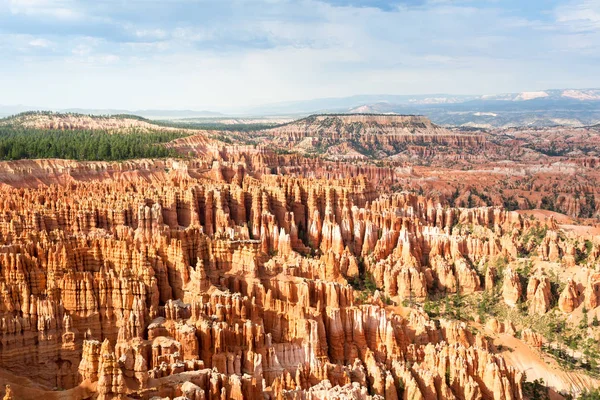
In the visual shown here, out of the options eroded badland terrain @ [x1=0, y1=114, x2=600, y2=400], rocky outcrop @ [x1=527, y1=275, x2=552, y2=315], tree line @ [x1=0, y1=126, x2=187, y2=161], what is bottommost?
rocky outcrop @ [x1=527, y1=275, x2=552, y2=315]

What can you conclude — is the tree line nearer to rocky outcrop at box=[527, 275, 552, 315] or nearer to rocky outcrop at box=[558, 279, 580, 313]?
→ rocky outcrop at box=[527, 275, 552, 315]

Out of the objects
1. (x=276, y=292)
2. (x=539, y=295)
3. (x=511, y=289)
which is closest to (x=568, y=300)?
(x=539, y=295)

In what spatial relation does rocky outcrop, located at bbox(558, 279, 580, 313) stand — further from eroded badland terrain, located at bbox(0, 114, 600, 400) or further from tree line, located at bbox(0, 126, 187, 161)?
tree line, located at bbox(0, 126, 187, 161)

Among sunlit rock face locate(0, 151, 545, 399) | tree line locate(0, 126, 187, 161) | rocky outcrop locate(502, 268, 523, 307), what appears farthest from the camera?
tree line locate(0, 126, 187, 161)

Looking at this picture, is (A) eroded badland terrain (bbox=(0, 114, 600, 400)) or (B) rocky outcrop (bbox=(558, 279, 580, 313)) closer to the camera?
(A) eroded badland terrain (bbox=(0, 114, 600, 400))

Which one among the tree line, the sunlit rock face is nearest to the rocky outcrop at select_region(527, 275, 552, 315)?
the sunlit rock face

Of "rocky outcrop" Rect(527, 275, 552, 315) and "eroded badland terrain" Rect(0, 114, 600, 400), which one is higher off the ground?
"eroded badland terrain" Rect(0, 114, 600, 400)

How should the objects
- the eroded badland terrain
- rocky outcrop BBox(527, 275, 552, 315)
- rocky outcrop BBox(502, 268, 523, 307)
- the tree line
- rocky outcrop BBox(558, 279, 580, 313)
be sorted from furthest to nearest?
the tree line < rocky outcrop BBox(502, 268, 523, 307) < rocky outcrop BBox(527, 275, 552, 315) < rocky outcrop BBox(558, 279, 580, 313) < the eroded badland terrain

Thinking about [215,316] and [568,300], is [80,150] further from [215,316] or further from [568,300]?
[568,300]

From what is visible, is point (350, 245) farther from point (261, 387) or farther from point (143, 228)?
point (261, 387)

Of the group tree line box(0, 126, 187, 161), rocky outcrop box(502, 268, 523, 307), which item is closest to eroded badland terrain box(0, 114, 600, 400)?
rocky outcrop box(502, 268, 523, 307)
